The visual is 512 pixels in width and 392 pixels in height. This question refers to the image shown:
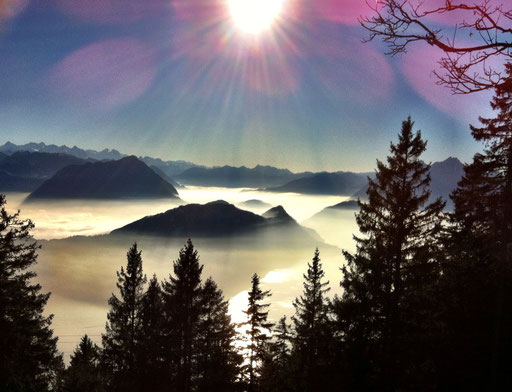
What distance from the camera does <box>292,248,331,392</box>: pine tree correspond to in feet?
49.4

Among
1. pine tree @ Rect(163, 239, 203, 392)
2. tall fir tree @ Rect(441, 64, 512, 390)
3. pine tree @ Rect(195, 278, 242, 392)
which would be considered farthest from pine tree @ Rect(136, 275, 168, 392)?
tall fir tree @ Rect(441, 64, 512, 390)

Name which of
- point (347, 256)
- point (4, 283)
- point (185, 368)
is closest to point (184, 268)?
point (185, 368)

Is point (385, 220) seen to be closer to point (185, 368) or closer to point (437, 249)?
point (437, 249)

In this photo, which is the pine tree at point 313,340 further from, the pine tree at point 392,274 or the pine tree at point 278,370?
the pine tree at point 392,274

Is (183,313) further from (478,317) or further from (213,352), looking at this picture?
(478,317)

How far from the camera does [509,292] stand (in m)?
10.5

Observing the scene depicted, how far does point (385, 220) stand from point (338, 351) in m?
6.68

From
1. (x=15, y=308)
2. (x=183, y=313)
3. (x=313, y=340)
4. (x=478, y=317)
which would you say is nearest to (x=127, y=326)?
(x=183, y=313)

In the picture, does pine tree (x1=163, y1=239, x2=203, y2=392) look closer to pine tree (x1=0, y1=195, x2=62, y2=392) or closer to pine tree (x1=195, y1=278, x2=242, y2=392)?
pine tree (x1=195, y1=278, x2=242, y2=392)

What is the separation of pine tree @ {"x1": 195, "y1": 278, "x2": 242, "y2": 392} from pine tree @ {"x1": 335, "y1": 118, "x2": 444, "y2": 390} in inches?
660

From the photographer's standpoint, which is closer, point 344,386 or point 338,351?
point 344,386

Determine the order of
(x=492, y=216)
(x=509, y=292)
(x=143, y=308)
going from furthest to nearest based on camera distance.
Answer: (x=143, y=308) → (x=492, y=216) → (x=509, y=292)

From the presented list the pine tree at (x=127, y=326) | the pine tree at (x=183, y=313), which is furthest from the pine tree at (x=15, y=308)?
the pine tree at (x=183, y=313)

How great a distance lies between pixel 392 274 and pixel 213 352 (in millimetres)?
21022
